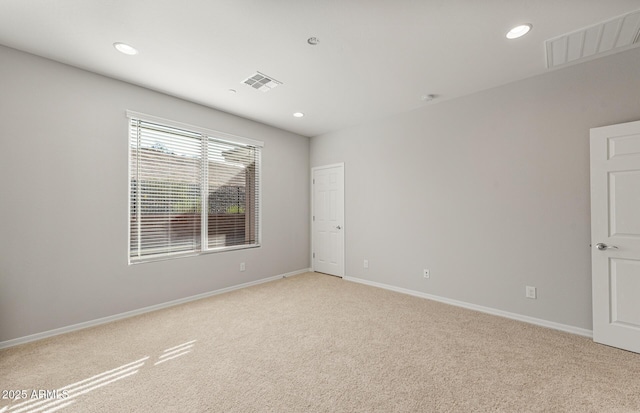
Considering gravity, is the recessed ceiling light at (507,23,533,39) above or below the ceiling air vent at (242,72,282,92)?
below

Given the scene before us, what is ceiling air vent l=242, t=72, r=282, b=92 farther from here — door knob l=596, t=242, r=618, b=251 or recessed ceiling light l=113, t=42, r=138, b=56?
door knob l=596, t=242, r=618, b=251

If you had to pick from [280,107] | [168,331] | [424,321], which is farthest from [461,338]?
[280,107]

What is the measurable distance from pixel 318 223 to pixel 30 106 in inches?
168

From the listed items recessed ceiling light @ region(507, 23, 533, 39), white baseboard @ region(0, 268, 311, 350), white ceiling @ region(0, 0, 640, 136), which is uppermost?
white ceiling @ region(0, 0, 640, 136)

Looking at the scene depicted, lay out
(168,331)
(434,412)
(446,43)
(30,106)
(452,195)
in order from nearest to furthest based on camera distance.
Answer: (434,412)
(446,43)
(30,106)
(168,331)
(452,195)

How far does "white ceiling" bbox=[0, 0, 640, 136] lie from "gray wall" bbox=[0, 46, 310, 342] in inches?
10.5

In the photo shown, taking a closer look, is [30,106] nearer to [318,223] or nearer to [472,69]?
[318,223]

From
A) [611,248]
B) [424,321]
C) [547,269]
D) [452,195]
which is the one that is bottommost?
[424,321]

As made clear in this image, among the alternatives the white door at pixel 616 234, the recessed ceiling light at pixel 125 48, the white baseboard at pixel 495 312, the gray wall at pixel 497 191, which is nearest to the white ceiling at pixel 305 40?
the recessed ceiling light at pixel 125 48

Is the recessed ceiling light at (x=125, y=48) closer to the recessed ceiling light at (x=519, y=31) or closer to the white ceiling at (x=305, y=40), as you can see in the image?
the white ceiling at (x=305, y=40)

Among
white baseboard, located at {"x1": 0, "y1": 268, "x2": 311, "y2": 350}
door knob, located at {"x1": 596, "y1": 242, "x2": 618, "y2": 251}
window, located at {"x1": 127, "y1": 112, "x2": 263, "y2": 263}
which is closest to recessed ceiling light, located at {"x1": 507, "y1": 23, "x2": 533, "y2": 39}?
door knob, located at {"x1": 596, "y1": 242, "x2": 618, "y2": 251}

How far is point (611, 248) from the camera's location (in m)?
2.51

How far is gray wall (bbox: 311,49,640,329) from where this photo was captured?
2781mm

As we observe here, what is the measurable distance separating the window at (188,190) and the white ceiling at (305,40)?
0.68m
